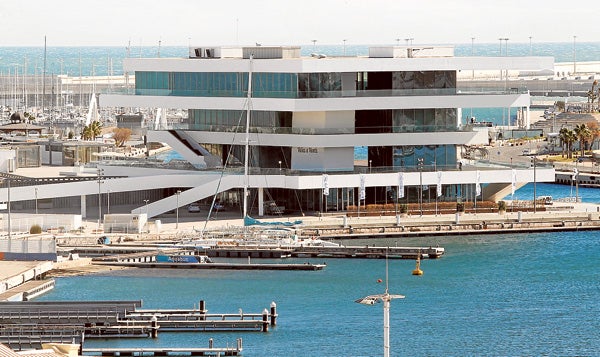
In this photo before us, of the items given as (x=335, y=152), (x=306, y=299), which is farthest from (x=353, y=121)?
(x=306, y=299)

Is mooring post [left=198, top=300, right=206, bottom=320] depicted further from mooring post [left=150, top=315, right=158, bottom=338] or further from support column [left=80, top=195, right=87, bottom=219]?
support column [left=80, top=195, right=87, bottom=219]

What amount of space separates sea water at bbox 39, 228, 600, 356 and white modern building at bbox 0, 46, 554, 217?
1153 cm

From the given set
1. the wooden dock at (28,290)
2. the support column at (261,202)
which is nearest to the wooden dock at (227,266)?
the wooden dock at (28,290)

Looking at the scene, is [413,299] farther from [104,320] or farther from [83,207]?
[83,207]

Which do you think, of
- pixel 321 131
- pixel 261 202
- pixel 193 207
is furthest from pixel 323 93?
pixel 193 207

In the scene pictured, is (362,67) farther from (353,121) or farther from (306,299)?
(306,299)

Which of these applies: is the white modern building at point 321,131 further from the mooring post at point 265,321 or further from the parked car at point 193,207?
the mooring post at point 265,321

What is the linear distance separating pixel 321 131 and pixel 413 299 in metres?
36.6

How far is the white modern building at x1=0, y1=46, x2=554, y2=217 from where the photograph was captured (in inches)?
5379

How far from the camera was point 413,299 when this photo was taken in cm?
10288

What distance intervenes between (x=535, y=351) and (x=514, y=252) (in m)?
34.4

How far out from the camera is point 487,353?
289ft

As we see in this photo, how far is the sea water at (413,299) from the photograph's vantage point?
296 feet

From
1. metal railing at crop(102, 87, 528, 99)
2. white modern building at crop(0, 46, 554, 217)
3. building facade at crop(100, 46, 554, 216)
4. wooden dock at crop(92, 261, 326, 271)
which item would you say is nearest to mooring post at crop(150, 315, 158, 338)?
wooden dock at crop(92, 261, 326, 271)
